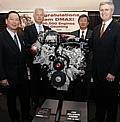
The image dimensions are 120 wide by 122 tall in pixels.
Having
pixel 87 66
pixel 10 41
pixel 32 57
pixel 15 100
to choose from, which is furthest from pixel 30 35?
pixel 87 66

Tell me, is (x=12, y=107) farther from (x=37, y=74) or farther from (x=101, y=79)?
(x=101, y=79)

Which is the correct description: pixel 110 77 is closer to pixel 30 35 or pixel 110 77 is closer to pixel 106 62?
pixel 106 62

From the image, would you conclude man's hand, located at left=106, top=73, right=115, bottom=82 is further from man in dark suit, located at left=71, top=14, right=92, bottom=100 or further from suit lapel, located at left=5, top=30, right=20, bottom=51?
suit lapel, located at left=5, top=30, right=20, bottom=51

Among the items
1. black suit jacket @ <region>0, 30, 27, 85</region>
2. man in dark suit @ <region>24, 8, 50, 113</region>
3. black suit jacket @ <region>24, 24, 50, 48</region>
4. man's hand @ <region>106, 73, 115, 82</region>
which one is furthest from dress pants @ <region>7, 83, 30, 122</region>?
man's hand @ <region>106, 73, 115, 82</region>

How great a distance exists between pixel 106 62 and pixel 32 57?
1037 mm

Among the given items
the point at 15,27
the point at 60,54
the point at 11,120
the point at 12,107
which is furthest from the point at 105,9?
the point at 11,120

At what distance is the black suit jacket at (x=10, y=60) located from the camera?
3.05 meters

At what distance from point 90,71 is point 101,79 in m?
0.18

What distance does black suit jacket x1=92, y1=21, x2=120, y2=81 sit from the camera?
2.93 meters

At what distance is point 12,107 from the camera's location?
3287 millimetres

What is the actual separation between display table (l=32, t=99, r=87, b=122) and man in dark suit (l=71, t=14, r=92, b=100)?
422mm

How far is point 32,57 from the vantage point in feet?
11.7

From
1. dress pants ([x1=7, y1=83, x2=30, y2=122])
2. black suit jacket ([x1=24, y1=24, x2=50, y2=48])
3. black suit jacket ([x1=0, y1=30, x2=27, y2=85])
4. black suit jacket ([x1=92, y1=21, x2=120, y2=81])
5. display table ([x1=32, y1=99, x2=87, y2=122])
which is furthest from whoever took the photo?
black suit jacket ([x1=24, y1=24, x2=50, y2=48])

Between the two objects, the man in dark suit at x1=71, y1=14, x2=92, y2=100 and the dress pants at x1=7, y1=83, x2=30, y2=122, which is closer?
the man in dark suit at x1=71, y1=14, x2=92, y2=100
